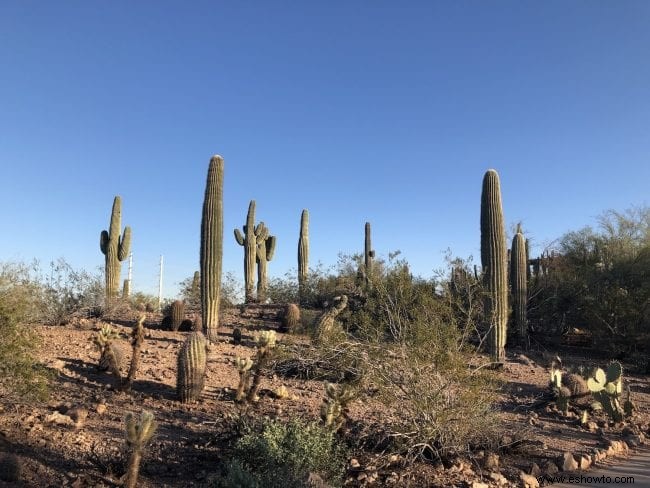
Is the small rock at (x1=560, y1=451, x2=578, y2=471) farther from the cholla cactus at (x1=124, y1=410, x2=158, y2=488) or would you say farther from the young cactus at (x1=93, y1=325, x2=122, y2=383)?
the young cactus at (x1=93, y1=325, x2=122, y2=383)

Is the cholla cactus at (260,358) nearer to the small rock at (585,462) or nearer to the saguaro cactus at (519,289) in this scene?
the small rock at (585,462)

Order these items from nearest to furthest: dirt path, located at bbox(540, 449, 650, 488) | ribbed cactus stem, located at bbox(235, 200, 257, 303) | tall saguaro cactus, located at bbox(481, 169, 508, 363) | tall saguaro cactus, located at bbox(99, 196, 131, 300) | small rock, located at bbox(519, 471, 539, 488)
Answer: small rock, located at bbox(519, 471, 539, 488)
dirt path, located at bbox(540, 449, 650, 488)
tall saguaro cactus, located at bbox(481, 169, 508, 363)
tall saguaro cactus, located at bbox(99, 196, 131, 300)
ribbed cactus stem, located at bbox(235, 200, 257, 303)

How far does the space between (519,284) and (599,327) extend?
2458mm

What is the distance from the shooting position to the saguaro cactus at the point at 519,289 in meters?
16.7

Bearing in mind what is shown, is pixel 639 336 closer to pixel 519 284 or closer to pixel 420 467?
pixel 519 284

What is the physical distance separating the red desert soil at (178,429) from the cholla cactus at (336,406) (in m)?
0.45

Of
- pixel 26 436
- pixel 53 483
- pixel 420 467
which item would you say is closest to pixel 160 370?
pixel 26 436

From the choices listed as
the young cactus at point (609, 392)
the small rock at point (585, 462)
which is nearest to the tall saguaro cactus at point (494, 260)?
the young cactus at point (609, 392)

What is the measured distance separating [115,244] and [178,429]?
528 inches

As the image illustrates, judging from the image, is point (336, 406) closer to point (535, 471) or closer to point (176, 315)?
point (535, 471)

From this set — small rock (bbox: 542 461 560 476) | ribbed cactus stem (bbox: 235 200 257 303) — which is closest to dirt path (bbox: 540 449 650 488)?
small rock (bbox: 542 461 560 476)

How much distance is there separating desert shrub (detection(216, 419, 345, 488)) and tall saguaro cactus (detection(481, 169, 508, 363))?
7.79m

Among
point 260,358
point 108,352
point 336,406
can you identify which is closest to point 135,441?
point 336,406

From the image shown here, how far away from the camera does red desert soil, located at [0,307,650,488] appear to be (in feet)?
17.1
